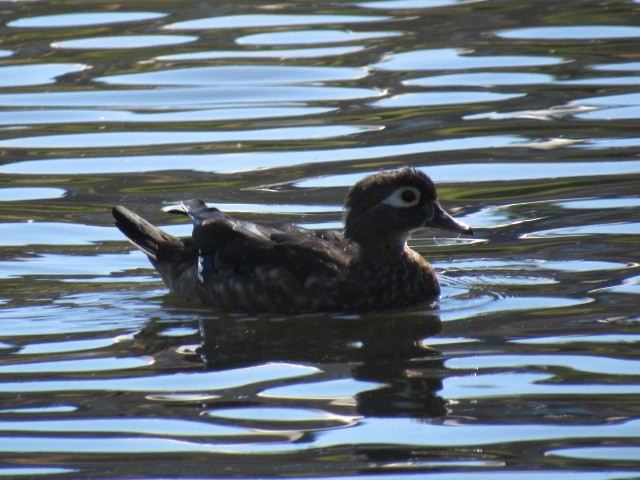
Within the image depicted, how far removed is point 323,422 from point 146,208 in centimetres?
489

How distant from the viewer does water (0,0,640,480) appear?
6730mm

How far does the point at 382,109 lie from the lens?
14.1 metres

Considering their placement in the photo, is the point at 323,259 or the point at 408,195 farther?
the point at 408,195

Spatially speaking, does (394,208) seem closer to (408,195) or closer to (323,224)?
(408,195)

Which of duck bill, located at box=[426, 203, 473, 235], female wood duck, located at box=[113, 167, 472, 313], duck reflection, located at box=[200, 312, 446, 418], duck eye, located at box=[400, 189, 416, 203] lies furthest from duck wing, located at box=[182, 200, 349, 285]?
duck bill, located at box=[426, 203, 473, 235]

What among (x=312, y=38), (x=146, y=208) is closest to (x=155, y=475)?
(x=146, y=208)

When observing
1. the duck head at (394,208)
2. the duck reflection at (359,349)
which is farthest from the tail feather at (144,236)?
the duck head at (394,208)

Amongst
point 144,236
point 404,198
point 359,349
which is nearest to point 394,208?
point 404,198

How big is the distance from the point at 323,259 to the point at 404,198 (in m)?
0.66

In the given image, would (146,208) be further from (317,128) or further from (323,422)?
(323,422)

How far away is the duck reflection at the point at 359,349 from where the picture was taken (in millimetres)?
7258

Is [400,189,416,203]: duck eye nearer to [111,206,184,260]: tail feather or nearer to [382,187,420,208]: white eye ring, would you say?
[382,187,420,208]: white eye ring

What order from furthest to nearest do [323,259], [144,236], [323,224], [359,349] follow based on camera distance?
[323,224] → [144,236] → [323,259] → [359,349]

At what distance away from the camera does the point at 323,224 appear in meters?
10.9
